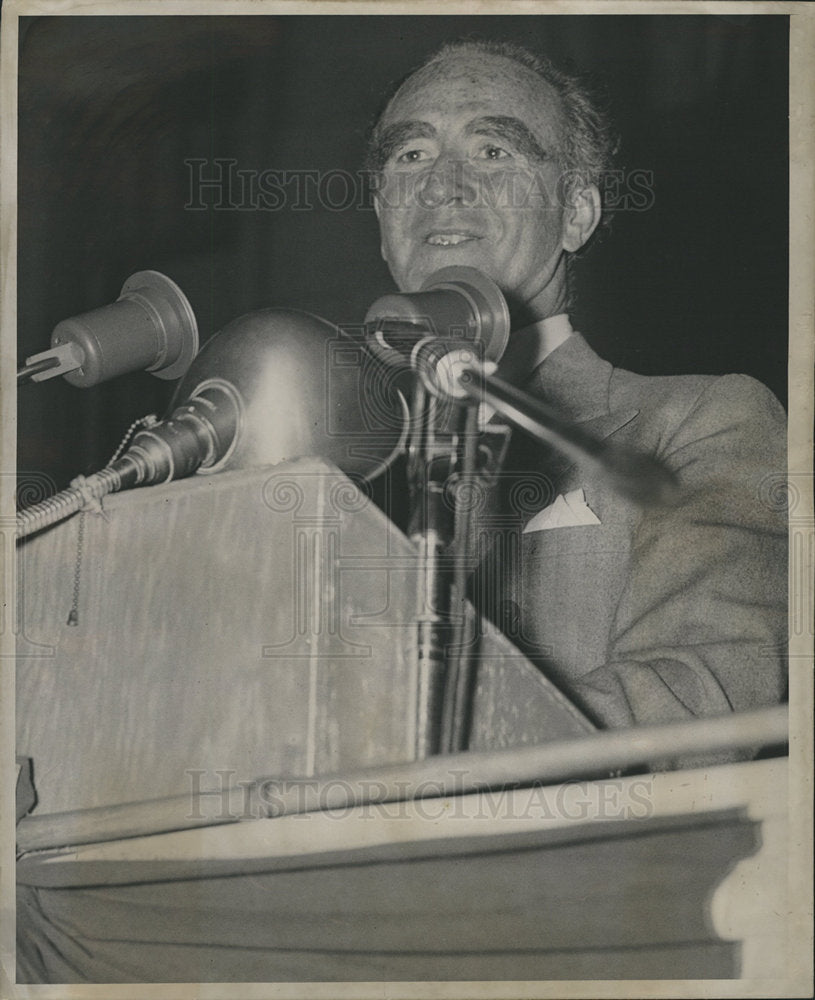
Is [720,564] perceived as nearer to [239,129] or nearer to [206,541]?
[206,541]

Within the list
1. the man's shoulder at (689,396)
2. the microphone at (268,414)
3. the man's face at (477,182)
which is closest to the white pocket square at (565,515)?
the man's shoulder at (689,396)

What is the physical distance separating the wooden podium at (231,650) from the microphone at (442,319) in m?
0.29

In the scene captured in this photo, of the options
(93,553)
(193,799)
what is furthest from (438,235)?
(193,799)

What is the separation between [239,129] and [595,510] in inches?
43.3

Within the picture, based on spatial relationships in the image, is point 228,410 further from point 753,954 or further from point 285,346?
point 753,954

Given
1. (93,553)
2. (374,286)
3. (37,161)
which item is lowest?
(93,553)

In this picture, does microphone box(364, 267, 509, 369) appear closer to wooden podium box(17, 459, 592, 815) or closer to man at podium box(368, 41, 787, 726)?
man at podium box(368, 41, 787, 726)

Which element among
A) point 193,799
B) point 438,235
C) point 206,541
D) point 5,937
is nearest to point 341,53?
point 438,235

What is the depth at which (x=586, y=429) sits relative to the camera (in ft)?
8.15

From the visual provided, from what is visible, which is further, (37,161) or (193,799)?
(37,161)

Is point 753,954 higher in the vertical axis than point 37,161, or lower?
lower

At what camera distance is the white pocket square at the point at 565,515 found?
245 cm

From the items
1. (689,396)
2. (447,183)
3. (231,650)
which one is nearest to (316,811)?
(231,650)

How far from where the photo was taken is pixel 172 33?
2.58 m
